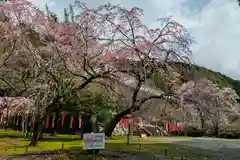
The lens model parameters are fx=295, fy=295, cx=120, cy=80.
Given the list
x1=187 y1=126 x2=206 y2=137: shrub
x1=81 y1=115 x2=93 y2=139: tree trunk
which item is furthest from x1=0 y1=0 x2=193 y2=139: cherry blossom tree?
x1=187 y1=126 x2=206 y2=137: shrub

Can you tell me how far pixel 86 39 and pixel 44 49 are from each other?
12.0ft

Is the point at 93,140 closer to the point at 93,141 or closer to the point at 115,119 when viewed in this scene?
the point at 93,141

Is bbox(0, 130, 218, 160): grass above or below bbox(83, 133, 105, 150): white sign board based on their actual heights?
below

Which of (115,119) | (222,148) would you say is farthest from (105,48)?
(222,148)

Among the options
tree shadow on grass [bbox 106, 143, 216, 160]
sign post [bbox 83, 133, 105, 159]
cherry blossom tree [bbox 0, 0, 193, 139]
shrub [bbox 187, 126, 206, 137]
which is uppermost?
cherry blossom tree [bbox 0, 0, 193, 139]

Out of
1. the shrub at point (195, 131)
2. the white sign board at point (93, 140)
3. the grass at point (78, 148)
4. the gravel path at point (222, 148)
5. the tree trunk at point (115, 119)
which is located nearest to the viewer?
the white sign board at point (93, 140)

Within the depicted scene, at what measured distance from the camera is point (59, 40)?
11.6 metres

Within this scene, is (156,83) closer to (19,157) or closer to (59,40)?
(59,40)

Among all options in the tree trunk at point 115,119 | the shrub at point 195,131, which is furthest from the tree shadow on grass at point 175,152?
the shrub at point 195,131

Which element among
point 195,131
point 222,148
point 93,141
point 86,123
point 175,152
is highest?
point 86,123

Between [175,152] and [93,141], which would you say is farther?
[175,152]

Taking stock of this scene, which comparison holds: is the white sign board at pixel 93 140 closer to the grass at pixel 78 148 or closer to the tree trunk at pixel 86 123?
the grass at pixel 78 148

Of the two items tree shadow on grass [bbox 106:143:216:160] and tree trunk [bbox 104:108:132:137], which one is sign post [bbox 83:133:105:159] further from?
tree trunk [bbox 104:108:132:137]

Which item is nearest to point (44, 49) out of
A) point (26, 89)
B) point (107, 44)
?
point (26, 89)
